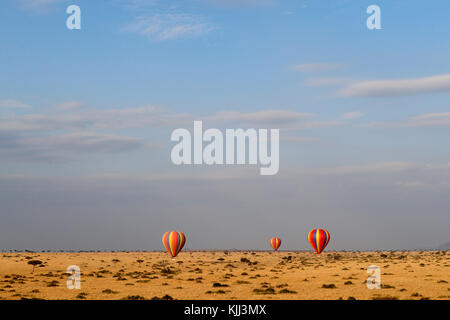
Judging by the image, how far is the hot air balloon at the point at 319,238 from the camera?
81312 millimetres

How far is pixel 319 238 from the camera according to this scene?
81.4 metres

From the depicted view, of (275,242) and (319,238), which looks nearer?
(319,238)

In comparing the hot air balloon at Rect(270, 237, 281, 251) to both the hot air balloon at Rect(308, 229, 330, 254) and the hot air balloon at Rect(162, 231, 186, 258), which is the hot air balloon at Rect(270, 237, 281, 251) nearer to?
the hot air balloon at Rect(308, 229, 330, 254)

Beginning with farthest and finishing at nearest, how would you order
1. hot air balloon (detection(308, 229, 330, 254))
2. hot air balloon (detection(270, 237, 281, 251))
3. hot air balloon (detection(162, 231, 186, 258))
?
hot air balloon (detection(270, 237, 281, 251)) → hot air balloon (detection(308, 229, 330, 254)) → hot air balloon (detection(162, 231, 186, 258))

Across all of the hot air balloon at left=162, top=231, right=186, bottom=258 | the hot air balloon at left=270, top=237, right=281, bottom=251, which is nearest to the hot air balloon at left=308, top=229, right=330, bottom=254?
the hot air balloon at left=162, top=231, right=186, bottom=258

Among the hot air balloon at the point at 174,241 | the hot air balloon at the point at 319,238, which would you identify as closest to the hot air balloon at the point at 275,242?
the hot air balloon at the point at 319,238

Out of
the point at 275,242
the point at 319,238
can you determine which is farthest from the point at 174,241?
the point at 275,242

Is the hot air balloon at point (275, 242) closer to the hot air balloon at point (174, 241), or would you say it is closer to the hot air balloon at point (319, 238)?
the hot air balloon at point (319, 238)

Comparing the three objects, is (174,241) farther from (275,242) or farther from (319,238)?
(275,242)

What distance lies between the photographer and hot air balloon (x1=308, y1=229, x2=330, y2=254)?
267 ft

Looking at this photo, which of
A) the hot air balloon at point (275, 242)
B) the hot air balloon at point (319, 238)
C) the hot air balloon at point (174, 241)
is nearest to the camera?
the hot air balloon at point (174, 241)
